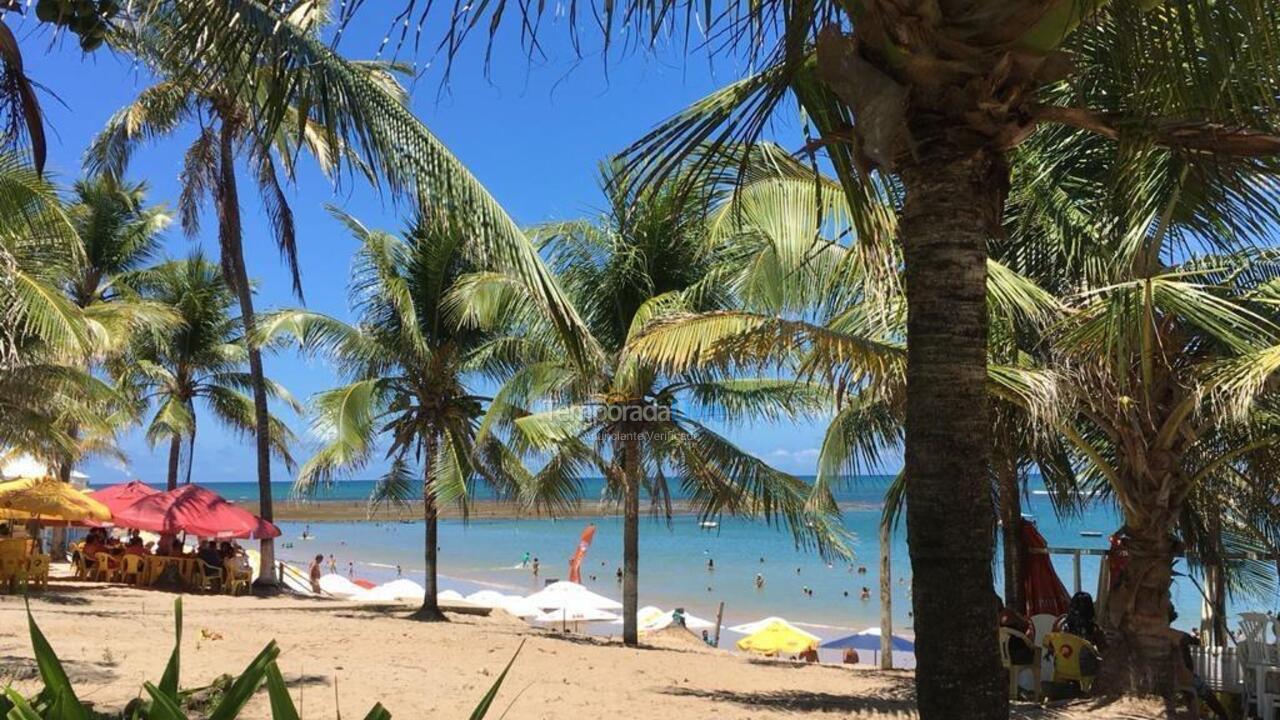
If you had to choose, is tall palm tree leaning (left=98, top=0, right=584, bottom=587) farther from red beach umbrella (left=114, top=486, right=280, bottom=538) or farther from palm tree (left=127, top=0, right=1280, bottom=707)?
red beach umbrella (left=114, top=486, right=280, bottom=538)

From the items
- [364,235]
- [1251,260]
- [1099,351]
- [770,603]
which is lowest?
[770,603]

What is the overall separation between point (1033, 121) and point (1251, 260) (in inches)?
316

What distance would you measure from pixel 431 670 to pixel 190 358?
18435mm

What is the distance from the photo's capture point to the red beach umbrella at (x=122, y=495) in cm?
1756

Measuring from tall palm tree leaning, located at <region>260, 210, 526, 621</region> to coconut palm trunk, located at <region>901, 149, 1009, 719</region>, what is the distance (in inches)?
476

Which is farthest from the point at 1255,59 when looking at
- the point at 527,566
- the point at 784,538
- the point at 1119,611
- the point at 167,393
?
the point at 784,538

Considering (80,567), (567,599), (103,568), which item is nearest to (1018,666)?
(567,599)

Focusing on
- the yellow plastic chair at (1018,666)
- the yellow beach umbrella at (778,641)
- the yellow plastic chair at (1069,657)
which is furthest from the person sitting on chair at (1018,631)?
the yellow beach umbrella at (778,641)

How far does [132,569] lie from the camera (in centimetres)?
1778

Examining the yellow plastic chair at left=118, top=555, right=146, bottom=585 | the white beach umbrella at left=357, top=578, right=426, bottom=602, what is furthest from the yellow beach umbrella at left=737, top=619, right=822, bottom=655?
the yellow plastic chair at left=118, top=555, right=146, bottom=585

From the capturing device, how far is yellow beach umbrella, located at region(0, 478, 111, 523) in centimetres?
1603

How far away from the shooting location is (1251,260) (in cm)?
977

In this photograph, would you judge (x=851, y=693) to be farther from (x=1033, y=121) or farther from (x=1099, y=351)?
(x=1033, y=121)

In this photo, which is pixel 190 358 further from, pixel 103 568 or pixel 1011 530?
pixel 1011 530
